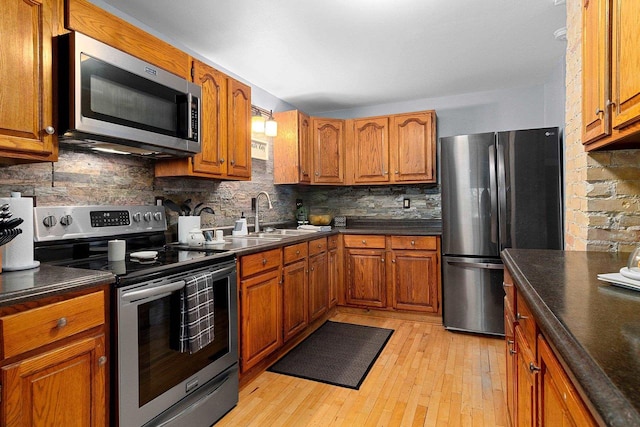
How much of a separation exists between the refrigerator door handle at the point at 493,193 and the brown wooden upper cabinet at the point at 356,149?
73cm

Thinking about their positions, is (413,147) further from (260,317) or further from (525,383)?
(525,383)

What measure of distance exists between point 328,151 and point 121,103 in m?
2.61

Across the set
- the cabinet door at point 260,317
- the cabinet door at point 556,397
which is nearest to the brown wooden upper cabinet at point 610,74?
the cabinet door at point 556,397

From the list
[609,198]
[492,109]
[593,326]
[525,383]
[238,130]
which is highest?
[492,109]

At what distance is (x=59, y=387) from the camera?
123cm

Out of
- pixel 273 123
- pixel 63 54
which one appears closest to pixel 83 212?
pixel 63 54

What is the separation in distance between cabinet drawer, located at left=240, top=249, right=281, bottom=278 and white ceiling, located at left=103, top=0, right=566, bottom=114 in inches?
60.7

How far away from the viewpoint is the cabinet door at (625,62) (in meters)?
1.11

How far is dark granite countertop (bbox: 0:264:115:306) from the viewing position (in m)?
1.12

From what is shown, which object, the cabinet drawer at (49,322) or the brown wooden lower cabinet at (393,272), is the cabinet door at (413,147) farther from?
the cabinet drawer at (49,322)

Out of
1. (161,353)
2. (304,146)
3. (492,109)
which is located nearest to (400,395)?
(161,353)

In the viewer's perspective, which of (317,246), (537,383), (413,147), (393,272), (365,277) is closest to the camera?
(537,383)

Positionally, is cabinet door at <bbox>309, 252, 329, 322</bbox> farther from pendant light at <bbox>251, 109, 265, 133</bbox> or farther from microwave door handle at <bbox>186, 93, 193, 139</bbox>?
microwave door handle at <bbox>186, 93, 193, 139</bbox>

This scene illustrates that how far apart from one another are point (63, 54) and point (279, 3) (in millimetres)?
1194
